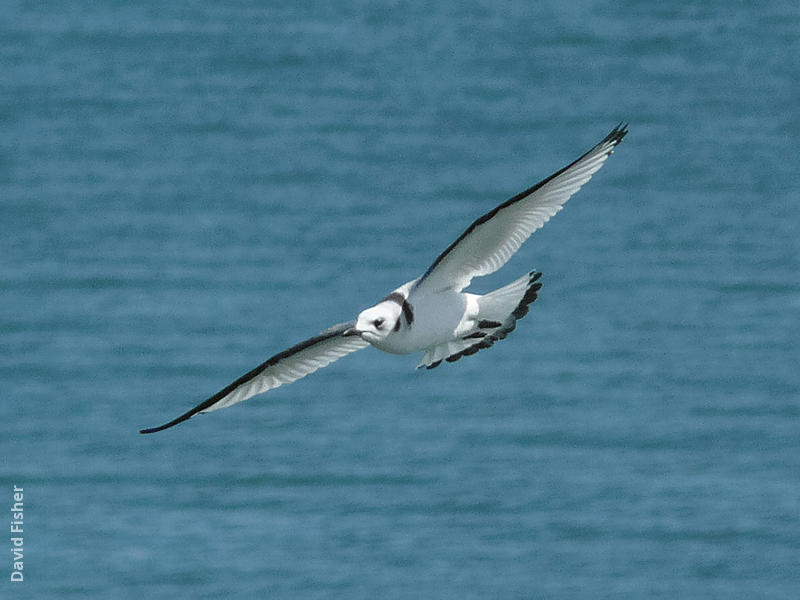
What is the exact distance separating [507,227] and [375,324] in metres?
1.21

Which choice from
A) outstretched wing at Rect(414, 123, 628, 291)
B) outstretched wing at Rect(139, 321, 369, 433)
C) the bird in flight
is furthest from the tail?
outstretched wing at Rect(139, 321, 369, 433)

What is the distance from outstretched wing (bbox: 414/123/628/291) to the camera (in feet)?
38.0

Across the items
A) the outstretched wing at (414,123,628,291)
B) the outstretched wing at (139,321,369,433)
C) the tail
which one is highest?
the outstretched wing at (414,123,628,291)

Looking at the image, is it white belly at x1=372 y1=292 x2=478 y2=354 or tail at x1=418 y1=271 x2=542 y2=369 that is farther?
tail at x1=418 y1=271 x2=542 y2=369

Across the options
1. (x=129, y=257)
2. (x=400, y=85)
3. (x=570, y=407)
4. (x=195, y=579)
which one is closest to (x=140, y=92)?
(x=400, y=85)

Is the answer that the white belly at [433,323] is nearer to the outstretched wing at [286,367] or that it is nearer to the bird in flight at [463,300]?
the bird in flight at [463,300]

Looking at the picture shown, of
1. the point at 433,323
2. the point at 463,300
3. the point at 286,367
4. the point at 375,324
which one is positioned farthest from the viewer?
the point at 286,367

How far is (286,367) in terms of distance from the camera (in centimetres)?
1254

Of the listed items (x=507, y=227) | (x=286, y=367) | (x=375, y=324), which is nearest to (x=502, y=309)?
(x=507, y=227)

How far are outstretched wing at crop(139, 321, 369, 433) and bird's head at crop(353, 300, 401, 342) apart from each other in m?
0.79

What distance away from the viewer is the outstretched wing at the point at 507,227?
11.6 meters

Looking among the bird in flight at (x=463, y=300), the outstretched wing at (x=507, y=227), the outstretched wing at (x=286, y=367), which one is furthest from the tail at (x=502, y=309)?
the outstretched wing at (x=286, y=367)

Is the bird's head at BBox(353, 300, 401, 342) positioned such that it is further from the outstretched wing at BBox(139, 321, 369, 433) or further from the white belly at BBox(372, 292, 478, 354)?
the outstretched wing at BBox(139, 321, 369, 433)

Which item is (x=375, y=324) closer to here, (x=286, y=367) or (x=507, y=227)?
(x=507, y=227)
